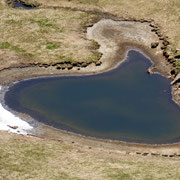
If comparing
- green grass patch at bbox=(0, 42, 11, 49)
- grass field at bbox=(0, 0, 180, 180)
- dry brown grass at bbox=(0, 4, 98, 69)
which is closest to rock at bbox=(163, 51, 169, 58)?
grass field at bbox=(0, 0, 180, 180)

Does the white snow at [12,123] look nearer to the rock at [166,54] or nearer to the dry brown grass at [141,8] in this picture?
the rock at [166,54]

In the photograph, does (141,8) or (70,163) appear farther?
Result: (141,8)

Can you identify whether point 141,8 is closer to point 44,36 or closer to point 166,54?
point 166,54

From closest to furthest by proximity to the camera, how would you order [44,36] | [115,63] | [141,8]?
[115,63]
[44,36]
[141,8]

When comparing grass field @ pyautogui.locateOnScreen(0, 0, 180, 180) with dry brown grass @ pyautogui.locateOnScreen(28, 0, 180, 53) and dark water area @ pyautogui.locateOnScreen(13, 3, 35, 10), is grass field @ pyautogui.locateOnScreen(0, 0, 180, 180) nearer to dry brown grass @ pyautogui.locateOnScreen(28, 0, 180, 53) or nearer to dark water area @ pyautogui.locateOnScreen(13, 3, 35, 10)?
dry brown grass @ pyautogui.locateOnScreen(28, 0, 180, 53)

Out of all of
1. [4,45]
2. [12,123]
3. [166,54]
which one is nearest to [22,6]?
[4,45]

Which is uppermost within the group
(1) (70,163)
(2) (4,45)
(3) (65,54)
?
(2) (4,45)

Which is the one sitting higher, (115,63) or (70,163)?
(115,63)
